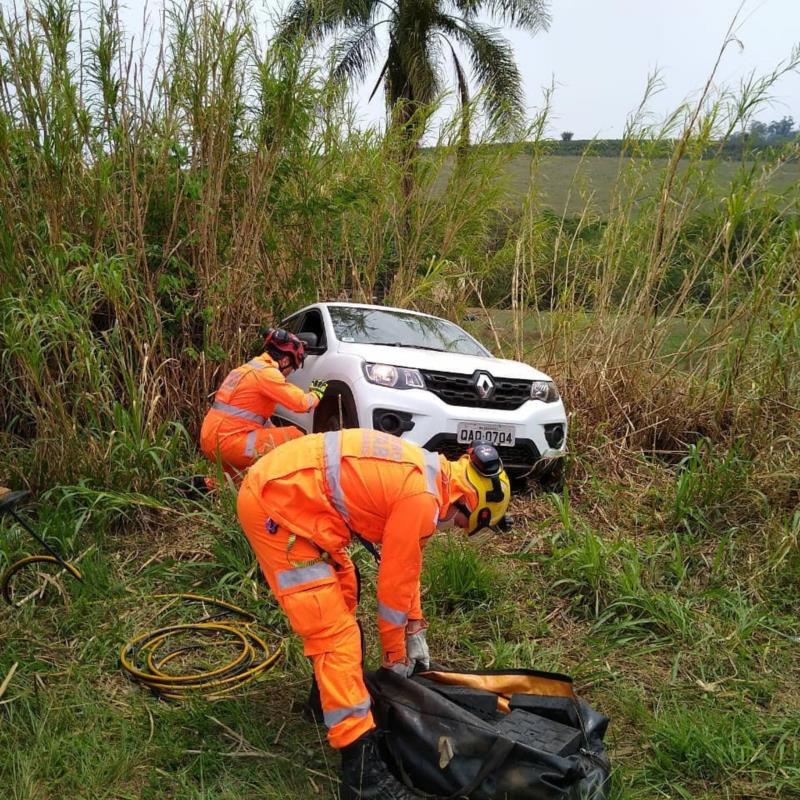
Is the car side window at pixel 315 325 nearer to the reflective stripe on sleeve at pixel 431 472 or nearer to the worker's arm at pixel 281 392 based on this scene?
the worker's arm at pixel 281 392

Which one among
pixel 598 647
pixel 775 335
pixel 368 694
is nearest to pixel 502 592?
pixel 598 647

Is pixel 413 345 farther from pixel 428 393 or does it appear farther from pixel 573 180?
pixel 573 180

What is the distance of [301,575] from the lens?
8.07 ft

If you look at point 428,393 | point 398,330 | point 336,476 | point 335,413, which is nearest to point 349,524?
point 336,476

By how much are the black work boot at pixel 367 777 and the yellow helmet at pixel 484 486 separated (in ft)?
2.58

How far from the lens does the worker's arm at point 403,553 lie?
2.39 metres

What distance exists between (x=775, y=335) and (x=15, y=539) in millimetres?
4493

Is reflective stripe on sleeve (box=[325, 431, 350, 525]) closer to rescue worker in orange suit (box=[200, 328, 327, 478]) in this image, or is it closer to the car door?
rescue worker in orange suit (box=[200, 328, 327, 478])

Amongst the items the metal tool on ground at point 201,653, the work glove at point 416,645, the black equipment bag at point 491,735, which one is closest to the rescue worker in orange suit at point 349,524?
the black equipment bag at point 491,735

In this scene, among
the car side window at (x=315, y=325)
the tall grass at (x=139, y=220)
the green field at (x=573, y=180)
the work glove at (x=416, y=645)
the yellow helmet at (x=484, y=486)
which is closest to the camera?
the yellow helmet at (x=484, y=486)

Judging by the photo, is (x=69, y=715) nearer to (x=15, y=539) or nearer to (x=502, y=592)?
(x=15, y=539)

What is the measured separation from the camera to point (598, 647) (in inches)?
130

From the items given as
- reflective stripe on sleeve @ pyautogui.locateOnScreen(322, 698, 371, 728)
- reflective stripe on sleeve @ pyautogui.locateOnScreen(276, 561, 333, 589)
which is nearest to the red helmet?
reflective stripe on sleeve @ pyautogui.locateOnScreen(276, 561, 333, 589)

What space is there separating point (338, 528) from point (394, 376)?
6.75 ft
